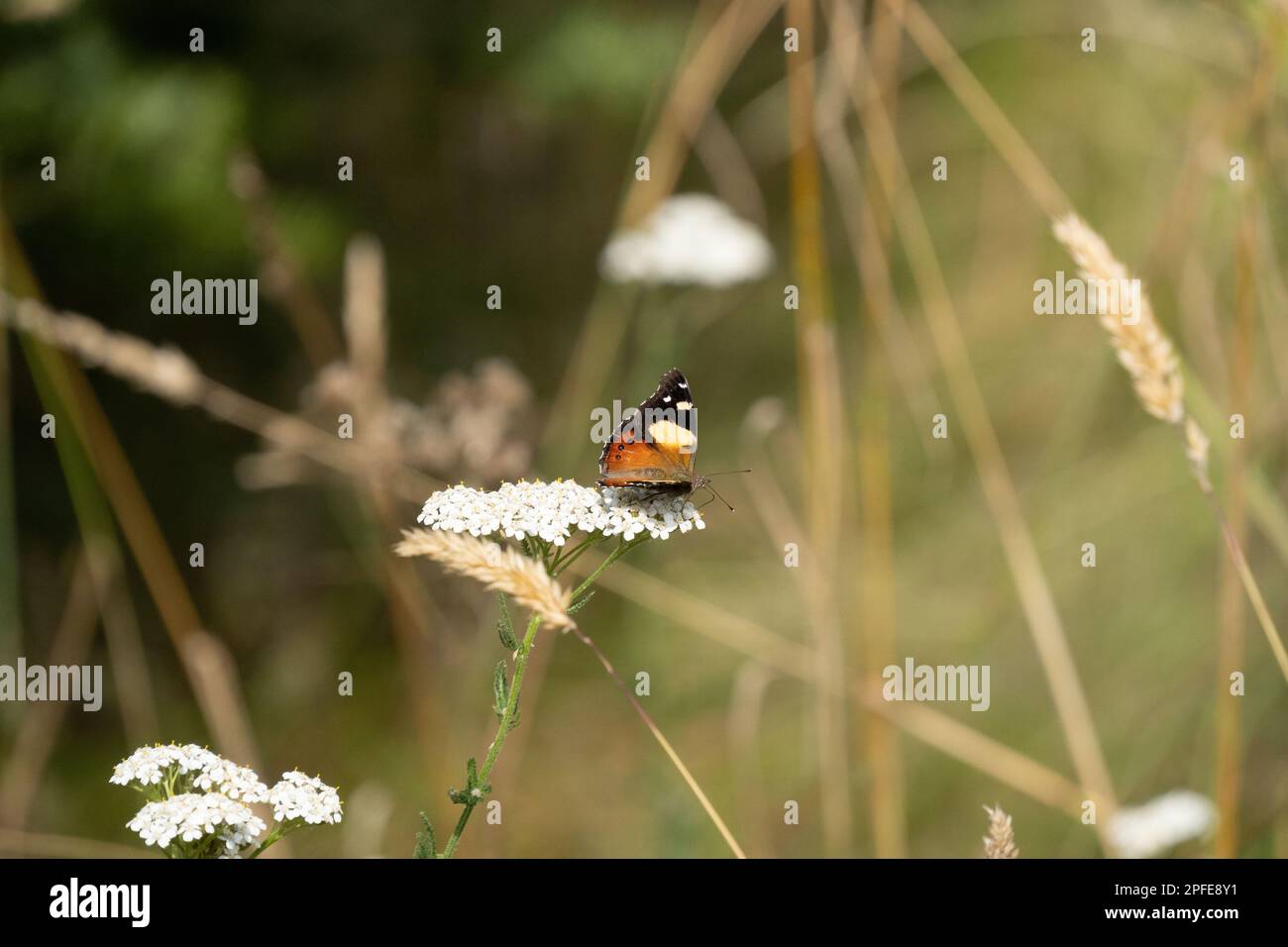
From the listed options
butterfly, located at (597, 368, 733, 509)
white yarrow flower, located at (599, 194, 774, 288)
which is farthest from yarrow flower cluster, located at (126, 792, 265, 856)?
white yarrow flower, located at (599, 194, 774, 288)

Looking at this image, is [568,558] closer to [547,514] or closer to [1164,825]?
[547,514]

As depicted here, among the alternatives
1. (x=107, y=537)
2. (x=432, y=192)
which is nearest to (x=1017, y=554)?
(x=107, y=537)

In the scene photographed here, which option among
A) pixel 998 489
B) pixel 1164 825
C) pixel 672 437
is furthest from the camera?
pixel 1164 825

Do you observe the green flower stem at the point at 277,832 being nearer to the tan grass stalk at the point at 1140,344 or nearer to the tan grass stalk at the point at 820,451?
the tan grass stalk at the point at 820,451

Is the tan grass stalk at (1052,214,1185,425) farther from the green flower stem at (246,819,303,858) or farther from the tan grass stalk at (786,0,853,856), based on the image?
the green flower stem at (246,819,303,858)

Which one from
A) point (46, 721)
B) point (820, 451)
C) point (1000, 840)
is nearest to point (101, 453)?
point (46, 721)

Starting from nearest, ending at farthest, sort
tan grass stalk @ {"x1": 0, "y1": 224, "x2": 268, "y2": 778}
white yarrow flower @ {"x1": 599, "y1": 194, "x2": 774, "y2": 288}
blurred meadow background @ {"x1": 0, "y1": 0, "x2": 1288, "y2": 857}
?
blurred meadow background @ {"x1": 0, "y1": 0, "x2": 1288, "y2": 857} → tan grass stalk @ {"x1": 0, "y1": 224, "x2": 268, "y2": 778} → white yarrow flower @ {"x1": 599, "y1": 194, "x2": 774, "y2": 288}

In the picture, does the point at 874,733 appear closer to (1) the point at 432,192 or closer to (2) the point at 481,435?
(2) the point at 481,435
